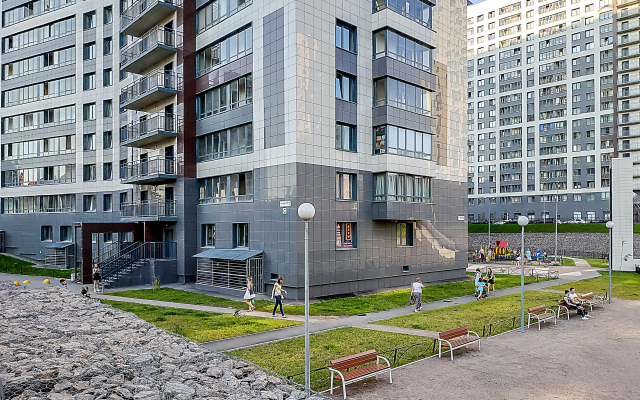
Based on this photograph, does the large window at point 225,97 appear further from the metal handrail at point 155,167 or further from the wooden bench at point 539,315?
the wooden bench at point 539,315

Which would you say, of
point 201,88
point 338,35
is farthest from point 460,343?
point 201,88

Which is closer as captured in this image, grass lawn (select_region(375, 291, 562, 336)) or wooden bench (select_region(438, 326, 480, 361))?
wooden bench (select_region(438, 326, 480, 361))

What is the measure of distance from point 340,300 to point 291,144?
893 cm

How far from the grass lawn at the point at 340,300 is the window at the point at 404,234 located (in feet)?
11.1

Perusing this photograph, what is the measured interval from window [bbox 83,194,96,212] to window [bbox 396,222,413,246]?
32237mm

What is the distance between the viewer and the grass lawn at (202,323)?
1659 centimetres

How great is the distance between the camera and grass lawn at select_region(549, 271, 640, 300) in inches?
1086

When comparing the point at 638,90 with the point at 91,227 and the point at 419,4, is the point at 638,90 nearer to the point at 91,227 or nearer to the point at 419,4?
the point at 419,4

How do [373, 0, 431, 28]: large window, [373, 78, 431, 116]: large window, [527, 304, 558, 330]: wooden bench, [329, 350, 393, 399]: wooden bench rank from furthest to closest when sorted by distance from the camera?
[373, 0, 431, 28]: large window → [373, 78, 431, 116]: large window → [527, 304, 558, 330]: wooden bench → [329, 350, 393, 399]: wooden bench

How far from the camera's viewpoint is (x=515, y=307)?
22.5 m

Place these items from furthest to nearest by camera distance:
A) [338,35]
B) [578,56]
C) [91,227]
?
1. [578,56]
2. [91,227]
3. [338,35]

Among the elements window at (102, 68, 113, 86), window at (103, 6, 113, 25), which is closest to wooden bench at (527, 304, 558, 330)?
window at (102, 68, 113, 86)

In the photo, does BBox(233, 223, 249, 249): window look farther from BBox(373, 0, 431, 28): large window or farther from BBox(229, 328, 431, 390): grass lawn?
BBox(373, 0, 431, 28): large window

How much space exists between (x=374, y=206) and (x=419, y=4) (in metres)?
14.9
